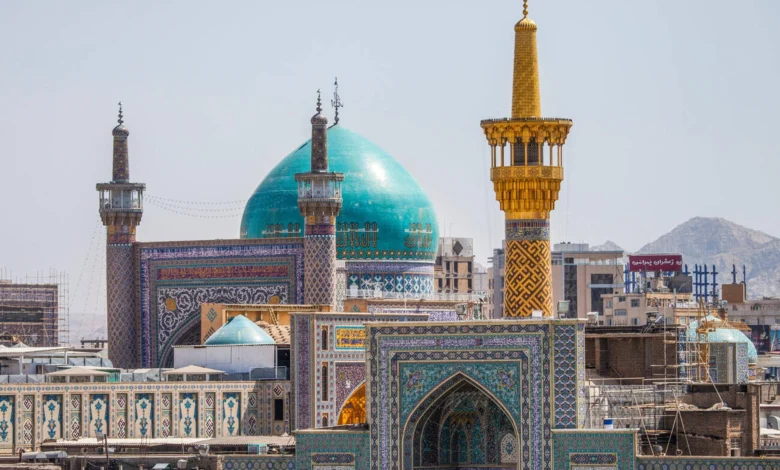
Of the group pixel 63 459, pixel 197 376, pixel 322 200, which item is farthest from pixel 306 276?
pixel 63 459

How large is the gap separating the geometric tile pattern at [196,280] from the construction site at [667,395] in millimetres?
9022

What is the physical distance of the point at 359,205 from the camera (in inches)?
1842

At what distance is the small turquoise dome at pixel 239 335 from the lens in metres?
39.9

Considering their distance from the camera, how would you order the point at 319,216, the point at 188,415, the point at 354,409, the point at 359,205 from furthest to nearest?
the point at 359,205 < the point at 319,216 < the point at 354,409 < the point at 188,415

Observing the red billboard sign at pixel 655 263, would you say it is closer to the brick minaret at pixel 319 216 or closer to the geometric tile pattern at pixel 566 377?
the brick minaret at pixel 319 216

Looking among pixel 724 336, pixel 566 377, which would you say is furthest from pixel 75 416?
pixel 724 336

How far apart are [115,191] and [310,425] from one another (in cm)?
1079

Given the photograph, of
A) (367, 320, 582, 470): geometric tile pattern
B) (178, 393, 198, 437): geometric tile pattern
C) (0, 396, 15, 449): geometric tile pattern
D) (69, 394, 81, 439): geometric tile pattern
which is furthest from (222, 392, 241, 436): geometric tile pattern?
(367, 320, 582, 470): geometric tile pattern

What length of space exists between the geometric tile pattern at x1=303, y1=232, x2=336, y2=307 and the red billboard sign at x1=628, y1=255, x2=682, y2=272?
114ft

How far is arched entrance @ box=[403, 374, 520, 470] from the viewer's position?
95.3 ft

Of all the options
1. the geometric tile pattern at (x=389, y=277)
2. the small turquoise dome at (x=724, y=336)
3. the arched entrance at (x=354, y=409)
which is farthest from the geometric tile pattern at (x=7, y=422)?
the small turquoise dome at (x=724, y=336)

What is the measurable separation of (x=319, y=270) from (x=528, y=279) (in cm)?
1255

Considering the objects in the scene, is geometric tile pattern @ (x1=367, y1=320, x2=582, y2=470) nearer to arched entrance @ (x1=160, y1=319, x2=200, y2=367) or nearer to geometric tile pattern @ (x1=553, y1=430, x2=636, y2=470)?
geometric tile pattern @ (x1=553, y1=430, x2=636, y2=470)

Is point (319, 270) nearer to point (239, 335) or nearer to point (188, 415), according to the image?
point (239, 335)
